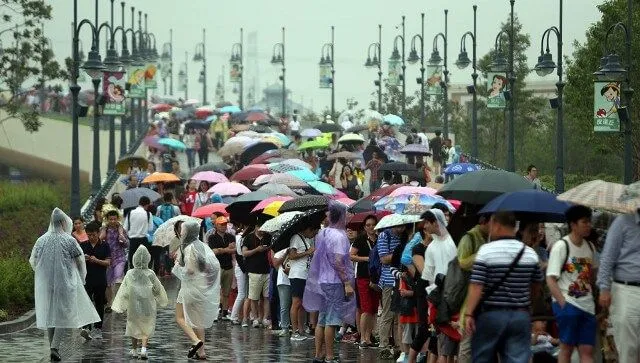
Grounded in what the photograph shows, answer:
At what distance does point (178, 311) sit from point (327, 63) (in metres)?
79.4

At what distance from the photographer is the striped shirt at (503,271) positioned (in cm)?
1400

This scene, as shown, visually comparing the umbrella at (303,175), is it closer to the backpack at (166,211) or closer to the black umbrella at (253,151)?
the backpack at (166,211)

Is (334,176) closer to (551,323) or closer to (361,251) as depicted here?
(361,251)

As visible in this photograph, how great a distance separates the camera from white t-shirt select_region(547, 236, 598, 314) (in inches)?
617

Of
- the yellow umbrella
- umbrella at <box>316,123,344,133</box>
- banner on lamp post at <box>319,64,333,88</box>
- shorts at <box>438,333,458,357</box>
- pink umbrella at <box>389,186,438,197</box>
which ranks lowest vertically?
shorts at <box>438,333,458,357</box>

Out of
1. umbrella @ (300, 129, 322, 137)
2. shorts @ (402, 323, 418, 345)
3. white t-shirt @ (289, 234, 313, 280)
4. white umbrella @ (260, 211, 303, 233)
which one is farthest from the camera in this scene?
umbrella @ (300, 129, 322, 137)

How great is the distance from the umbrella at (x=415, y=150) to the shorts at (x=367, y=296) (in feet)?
91.1

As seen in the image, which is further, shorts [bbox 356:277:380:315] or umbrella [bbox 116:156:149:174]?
umbrella [bbox 116:156:149:174]

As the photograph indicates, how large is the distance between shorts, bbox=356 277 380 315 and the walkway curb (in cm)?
563

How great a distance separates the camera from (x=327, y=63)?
3971 inches

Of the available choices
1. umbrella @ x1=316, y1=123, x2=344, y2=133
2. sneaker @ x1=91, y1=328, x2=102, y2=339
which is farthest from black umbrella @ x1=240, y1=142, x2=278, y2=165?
sneaker @ x1=91, y1=328, x2=102, y2=339

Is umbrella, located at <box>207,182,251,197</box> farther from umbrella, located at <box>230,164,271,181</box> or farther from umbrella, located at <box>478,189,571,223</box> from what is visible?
umbrella, located at <box>478,189,571,223</box>

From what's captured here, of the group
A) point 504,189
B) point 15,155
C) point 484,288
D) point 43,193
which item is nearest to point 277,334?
point 504,189

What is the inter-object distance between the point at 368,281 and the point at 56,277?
143 inches
